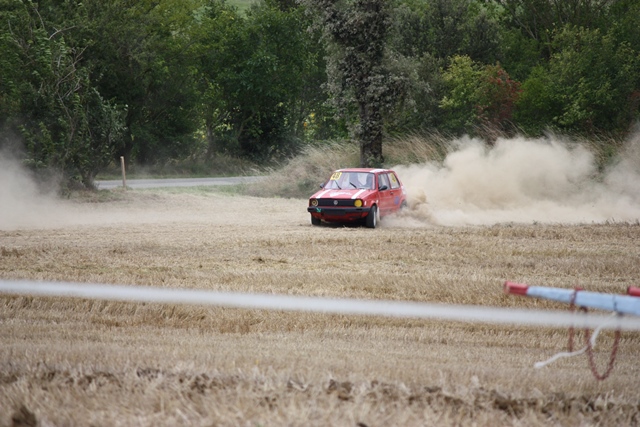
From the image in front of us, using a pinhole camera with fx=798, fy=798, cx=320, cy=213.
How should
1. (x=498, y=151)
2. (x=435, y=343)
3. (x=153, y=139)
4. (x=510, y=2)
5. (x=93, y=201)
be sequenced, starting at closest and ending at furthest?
(x=435, y=343) < (x=93, y=201) < (x=498, y=151) < (x=153, y=139) < (x=510, y=2)

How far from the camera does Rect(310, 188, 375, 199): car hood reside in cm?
1916

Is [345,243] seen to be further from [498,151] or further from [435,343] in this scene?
[498,151]

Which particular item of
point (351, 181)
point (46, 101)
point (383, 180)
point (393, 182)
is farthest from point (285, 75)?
point (351, 181)

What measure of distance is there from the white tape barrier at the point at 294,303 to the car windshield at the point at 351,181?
11.2 meters

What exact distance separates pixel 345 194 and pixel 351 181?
3.53ft

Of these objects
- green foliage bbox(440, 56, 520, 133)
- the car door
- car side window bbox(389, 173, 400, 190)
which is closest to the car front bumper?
the car door

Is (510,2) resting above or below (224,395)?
above

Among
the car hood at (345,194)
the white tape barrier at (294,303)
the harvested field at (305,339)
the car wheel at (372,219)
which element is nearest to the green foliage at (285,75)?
the harvested field at (305,339)

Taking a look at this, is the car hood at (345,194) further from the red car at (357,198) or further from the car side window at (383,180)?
the car side window at (383,180)

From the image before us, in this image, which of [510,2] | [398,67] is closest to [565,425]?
[398,67]

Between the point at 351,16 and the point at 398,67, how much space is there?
8.93 ft

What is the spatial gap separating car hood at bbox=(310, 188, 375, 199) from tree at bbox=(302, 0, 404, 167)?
40.6 ft

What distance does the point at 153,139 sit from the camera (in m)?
45.2

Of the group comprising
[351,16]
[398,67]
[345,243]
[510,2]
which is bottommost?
[345,243]
